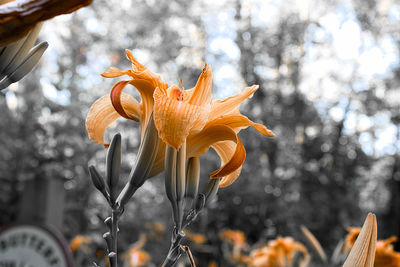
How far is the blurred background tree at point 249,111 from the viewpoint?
10.7 feet

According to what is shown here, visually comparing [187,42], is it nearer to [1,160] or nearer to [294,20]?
[294,20]

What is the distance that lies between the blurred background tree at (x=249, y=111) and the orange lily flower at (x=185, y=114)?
9.07 feet

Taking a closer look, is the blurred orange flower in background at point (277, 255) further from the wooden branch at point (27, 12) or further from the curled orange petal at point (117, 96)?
the wooden branch at point (27, 12)

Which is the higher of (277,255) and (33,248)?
(33,248)

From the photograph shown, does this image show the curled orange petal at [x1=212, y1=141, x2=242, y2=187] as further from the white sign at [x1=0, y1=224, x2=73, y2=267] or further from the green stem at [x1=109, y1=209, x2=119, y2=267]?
the white sign at [x1=0, y1=224, x2=73, y2=267]

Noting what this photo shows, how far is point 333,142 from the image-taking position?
19.7ft

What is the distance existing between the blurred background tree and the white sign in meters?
1.00

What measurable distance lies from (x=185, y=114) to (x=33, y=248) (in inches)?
77.8

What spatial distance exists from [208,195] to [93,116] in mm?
Result: 174

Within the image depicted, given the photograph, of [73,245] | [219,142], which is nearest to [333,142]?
[73,245]

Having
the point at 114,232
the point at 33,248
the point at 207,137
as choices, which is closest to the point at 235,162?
the point at 207,137

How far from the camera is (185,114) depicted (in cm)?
41

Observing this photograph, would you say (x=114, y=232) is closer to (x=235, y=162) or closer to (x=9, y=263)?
(x=235, y=162)

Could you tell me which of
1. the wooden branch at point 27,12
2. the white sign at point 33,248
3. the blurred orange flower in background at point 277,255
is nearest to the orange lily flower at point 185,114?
the wooden branch at point 27,12
